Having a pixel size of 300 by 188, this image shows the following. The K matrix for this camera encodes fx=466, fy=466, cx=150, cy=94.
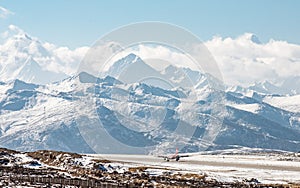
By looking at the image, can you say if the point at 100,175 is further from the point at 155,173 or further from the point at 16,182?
the point at 16,182

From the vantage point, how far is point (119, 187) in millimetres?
90375

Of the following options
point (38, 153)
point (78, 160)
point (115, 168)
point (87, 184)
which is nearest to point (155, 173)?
point (115, 168)

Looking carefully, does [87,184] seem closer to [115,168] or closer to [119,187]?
[119,187]

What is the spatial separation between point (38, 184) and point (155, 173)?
1857 inches

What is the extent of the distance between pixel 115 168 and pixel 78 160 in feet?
50.3

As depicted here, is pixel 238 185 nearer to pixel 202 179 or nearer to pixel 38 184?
pixel 202 179

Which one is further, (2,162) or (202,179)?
(2,162)

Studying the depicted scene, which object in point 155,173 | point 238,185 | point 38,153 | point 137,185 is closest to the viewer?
point 137,185

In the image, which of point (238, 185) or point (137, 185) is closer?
point (137, 185)

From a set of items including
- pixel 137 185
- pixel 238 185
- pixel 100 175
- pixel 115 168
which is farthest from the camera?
pixel 115 168

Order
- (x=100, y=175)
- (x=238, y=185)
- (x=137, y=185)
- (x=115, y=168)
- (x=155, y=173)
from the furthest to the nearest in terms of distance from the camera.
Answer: (x=115, y=168) < (x=155, y=173) < (x=100, y=175) < (x=238, y=185) < (x=137, y=185)

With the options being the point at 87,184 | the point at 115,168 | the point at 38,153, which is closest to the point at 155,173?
the point at 115,168

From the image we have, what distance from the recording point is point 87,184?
9356cm

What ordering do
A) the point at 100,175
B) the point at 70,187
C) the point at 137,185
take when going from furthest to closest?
the point at 100,175 < the point at 137,185 < the point at 70,187
